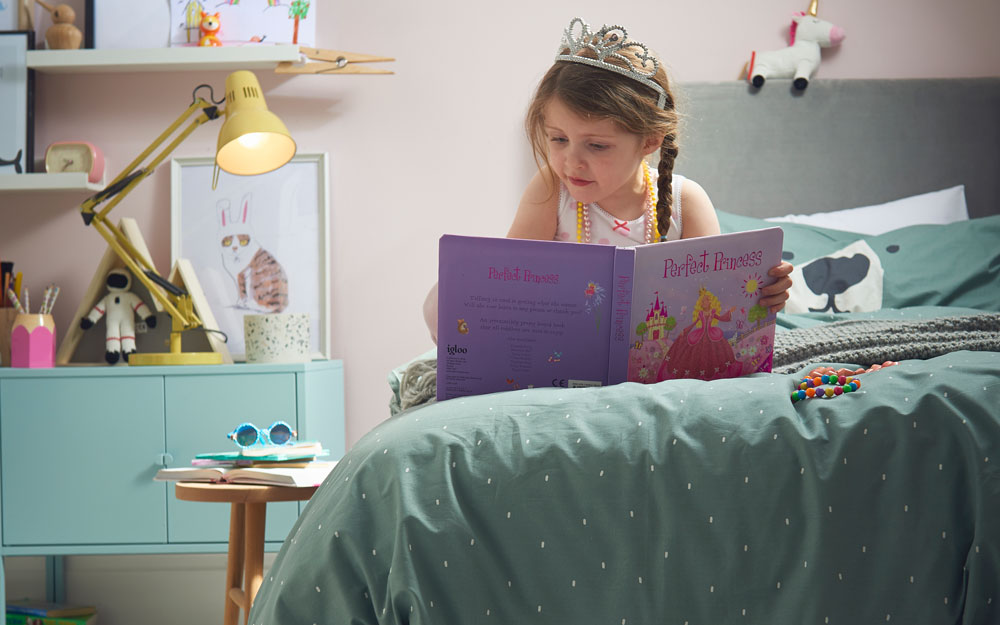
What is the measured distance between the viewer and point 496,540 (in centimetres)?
72

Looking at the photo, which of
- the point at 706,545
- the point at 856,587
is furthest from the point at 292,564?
the point at 856,587

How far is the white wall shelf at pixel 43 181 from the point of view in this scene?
2322mm

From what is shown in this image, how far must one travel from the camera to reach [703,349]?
1.07m

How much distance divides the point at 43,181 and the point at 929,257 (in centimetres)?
225

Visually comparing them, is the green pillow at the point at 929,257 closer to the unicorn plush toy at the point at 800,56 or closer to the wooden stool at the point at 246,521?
the unicorn plush toy at the point at 800,56

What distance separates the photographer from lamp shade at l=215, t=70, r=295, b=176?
1803 millimetres

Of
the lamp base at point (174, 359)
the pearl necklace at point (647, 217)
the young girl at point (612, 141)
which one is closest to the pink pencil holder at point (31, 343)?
the lamp base at point (174, 359)

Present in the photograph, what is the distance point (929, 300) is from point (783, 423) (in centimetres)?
136

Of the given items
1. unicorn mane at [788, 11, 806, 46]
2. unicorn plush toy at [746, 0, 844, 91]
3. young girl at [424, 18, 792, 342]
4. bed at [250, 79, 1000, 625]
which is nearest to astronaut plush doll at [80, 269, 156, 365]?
young girl at [424, 18, 792, 342]

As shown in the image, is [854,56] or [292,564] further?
[854,56]

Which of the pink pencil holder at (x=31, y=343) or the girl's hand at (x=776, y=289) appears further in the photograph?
the pink pencil holder at (x=31, y=343)

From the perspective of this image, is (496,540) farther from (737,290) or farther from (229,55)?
(229,55)

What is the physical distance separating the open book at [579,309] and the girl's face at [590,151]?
12.8 inches

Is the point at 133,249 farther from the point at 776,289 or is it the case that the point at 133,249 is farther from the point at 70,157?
the point at 776,289
